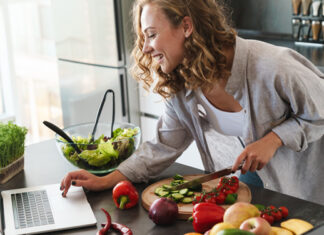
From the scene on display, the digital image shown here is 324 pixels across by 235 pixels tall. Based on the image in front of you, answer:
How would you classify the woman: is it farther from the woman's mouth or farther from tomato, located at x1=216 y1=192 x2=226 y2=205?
A: tomato, located at x1=216 y1=192 x2=226 y2=205

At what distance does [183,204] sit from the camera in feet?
4.55

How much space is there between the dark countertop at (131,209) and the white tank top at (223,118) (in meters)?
0.21

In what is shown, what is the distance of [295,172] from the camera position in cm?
173

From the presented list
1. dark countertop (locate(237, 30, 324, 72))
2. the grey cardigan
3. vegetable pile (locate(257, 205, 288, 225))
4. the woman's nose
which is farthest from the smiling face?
dark countertop (locate(237, 30, 324, 72))

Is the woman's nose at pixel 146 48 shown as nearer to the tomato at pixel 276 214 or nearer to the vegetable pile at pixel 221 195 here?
the vegetable pile at pixel 221 195

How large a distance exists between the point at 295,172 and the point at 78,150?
2.48 feet

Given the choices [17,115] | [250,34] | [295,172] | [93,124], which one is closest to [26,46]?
[17,115]

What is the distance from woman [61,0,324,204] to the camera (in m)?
1.57

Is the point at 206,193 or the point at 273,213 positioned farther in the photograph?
the point at 206,193

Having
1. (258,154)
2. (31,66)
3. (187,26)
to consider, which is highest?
(187,26)

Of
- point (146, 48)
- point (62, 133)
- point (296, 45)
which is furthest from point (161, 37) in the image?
point (296, 45)

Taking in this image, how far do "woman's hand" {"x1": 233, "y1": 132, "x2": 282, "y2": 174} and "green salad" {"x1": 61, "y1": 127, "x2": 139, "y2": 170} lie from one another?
0.40m

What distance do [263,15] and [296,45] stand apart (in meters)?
0.41

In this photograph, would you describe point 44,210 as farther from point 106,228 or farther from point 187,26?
point 187,26
